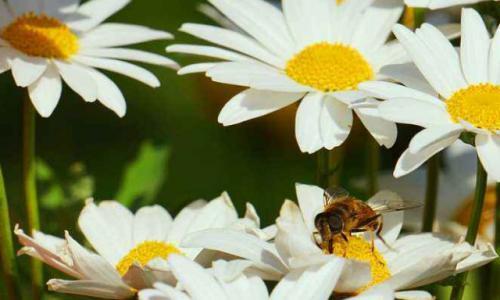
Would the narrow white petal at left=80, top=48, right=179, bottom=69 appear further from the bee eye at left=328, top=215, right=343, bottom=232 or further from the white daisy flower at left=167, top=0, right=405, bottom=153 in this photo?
the bee eye at left=328, top=215, right=343, bottom=232

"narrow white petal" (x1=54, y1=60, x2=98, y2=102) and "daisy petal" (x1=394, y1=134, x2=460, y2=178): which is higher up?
"narrow white petal" (x1=54, y1=60, x2=98, y2=102)

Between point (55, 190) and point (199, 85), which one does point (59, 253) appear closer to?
point (55, 190)

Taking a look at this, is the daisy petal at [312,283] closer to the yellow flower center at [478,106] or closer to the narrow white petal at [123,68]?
the yellow flower center at [478,106]

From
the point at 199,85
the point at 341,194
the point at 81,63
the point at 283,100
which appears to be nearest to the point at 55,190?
the point at 81,63

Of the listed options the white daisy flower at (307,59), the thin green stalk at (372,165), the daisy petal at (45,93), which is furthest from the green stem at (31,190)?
the thin green stalk at (372,165)

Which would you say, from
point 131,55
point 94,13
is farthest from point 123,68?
point 94,13

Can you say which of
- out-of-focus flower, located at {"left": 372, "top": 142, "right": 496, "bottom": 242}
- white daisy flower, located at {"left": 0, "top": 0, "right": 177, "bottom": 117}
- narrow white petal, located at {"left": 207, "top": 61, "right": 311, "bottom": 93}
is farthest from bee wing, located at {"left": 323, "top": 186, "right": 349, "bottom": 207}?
out-of-focus flower, located at {"left": 372, "top": 142, "right": 496, "bottom": 242}
